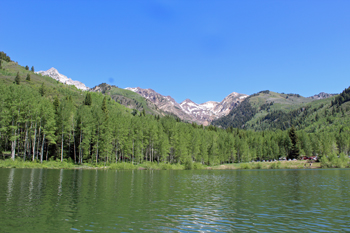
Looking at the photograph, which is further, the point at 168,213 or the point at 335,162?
the point at 335,162

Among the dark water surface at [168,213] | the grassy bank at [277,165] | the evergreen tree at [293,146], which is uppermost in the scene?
the evergreen tree at [293,146]

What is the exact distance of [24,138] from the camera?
83812 mm

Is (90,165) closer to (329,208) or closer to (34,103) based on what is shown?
(34,103)

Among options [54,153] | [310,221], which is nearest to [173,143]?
[54,153]

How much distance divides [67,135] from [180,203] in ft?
261

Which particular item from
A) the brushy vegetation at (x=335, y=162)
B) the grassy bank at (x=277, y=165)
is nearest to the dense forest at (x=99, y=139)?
the grassy bank at (x=277, y=165)

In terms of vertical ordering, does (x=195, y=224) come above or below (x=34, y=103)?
below

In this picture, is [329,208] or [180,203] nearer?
[329,208]

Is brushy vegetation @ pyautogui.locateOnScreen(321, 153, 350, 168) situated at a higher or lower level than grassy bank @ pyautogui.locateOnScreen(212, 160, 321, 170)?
higher

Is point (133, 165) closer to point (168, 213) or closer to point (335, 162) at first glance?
point (168, 213)

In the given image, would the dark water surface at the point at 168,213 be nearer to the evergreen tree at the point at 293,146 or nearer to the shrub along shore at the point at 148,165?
the shrub along shore at the point at 148,165

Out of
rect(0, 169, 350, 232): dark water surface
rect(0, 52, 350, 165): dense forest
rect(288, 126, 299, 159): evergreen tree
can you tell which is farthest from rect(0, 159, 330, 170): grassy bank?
rect(0, 169, 350, 232): dark water surface

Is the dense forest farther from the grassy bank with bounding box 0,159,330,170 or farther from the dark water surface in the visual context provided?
the dark water surface

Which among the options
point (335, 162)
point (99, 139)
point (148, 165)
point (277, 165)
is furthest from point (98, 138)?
point (335, 162)
